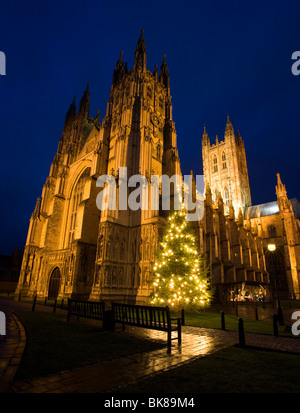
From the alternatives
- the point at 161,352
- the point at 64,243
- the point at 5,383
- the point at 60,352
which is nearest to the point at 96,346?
the point at 60,352

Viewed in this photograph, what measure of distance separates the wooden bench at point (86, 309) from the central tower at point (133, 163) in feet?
27.6

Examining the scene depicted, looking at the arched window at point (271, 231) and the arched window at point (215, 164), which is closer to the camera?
the arched window at point (271, 231)

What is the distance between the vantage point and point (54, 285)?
24.8 metres

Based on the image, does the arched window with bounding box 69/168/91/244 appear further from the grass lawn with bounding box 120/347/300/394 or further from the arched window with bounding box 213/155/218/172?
the arched window with bounding box 213/155/218/172

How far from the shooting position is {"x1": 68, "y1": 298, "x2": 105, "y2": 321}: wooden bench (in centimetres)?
876

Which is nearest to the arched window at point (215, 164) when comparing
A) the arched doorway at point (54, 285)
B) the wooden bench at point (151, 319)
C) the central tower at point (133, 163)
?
the central tower at point (133, 163)

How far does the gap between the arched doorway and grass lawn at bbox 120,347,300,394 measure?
75.9 feet

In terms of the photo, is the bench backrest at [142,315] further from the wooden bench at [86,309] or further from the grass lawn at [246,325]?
the grass lawn at [246,325]

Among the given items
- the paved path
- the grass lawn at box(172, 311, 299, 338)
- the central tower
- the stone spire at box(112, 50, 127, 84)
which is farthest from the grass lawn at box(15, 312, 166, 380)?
the stone spire at box(112, 50, 127, 84)

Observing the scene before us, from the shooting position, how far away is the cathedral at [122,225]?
20547 millimetres

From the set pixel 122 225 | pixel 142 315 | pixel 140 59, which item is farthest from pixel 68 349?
pixel 140 59

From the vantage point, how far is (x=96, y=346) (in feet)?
18.6
